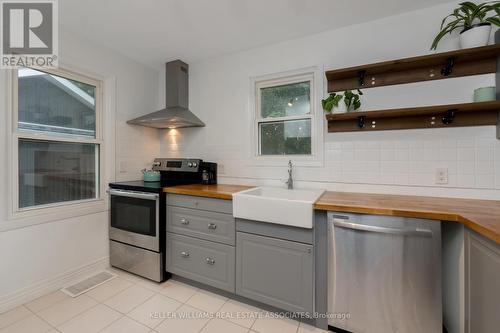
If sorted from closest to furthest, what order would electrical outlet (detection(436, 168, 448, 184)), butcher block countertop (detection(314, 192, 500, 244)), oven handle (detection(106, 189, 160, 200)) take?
1. butcher block countertop (detection(314, 192, 500, 244))
2. electrical outlet (detection(436, 168, 448, 184))
3. oven handle (detection(106, 189, 160, 200))

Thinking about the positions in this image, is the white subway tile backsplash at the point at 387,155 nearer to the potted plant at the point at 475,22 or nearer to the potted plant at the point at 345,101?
the potted plant at the point at 345,101

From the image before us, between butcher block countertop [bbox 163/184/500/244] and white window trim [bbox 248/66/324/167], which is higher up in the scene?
white window trim [bbox 248/66/324/167]

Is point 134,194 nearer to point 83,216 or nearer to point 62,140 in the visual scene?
point 83,216

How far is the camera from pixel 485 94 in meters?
1.46

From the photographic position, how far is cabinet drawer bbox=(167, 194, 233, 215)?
5.82 feet

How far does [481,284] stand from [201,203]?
1.77m

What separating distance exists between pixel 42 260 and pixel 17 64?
1.65 m

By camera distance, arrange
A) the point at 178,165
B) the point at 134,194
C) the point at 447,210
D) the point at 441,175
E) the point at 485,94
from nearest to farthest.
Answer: the point at 447,210 < the point at 485,94 < the point at 441,175 < the point at 134,194 < the point at 178,165

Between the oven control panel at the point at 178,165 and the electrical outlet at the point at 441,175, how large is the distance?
214 centimetres

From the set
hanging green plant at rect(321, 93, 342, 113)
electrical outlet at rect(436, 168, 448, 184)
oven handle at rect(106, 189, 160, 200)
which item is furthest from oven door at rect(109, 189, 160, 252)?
electrical outlet at rect(436, 168, 448, 184)

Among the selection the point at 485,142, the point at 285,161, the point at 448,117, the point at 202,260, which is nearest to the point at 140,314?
the point at 202,260

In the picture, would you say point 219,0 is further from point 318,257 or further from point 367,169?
point 318,257

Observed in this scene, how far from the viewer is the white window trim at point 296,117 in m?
2.06

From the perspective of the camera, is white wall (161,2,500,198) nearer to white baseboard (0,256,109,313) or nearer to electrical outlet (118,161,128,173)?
electrical outlet (118,161,128,173)
